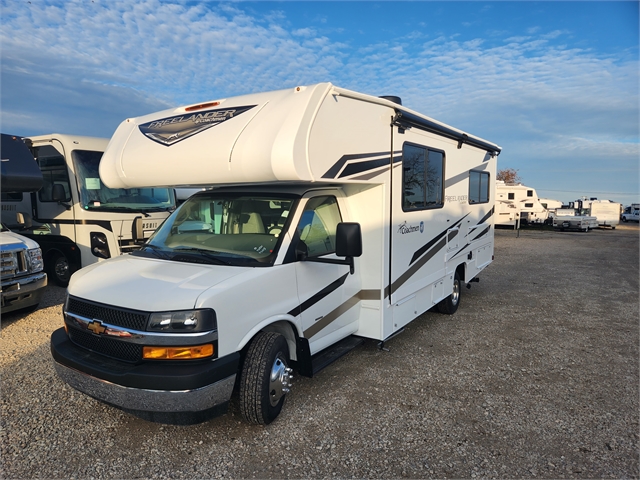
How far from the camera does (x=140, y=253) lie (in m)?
4.29

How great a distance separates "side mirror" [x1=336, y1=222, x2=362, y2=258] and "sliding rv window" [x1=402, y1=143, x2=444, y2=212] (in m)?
1.48

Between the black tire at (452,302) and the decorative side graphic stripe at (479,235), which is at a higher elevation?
the decorative side graphic stripe at (479,235)

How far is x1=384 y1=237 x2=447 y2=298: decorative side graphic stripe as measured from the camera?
4.90 metres

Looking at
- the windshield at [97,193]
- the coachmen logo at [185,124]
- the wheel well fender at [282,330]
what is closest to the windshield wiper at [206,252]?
the wheel well fender at [282,330]

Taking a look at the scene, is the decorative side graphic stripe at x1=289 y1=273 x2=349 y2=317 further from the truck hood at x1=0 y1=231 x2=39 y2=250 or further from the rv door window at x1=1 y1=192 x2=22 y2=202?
the rv door window at x1=1 y1=192 x2=22 y2=202

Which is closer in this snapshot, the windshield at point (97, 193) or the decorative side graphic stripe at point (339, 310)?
the decorative side graphic stripe at point (339, 310)

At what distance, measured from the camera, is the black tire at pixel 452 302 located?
705 centimetres

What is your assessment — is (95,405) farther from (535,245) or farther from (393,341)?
(535,245)

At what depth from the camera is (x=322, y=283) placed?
4223 mm

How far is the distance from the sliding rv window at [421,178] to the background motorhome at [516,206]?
22.6 m

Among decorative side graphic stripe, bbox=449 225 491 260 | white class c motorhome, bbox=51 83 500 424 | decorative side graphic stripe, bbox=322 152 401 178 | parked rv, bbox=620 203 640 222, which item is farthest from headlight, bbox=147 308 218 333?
parked rv, bbox=620 203 640 222

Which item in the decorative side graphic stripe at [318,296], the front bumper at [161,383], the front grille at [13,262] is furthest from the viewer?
the front grille at [13,262]

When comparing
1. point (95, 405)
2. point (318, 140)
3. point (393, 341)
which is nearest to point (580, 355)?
point (393, 341)

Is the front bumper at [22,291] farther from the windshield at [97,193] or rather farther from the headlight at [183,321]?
the headlight at [183,321]
